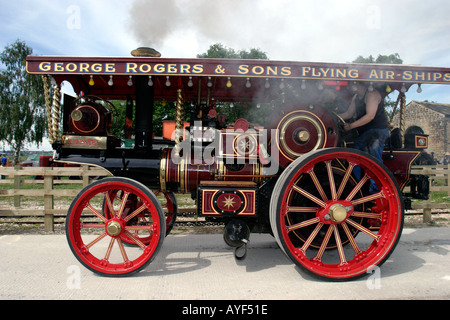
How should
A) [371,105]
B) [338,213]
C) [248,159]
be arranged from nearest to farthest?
[338,213] < [248,159] < [371,105]

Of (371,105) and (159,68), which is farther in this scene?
(371,105)

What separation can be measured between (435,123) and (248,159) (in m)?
27.3

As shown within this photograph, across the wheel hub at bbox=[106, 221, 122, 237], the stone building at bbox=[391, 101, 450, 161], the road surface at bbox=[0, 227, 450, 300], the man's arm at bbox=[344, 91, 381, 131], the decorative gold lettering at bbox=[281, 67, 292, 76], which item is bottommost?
the road surface at bbox=[0, 227, 450, 300]

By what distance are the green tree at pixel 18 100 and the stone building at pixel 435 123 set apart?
24.8 m

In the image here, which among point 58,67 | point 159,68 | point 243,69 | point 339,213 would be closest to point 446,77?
point 339,213

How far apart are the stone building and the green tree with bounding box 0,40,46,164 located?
24.8 m

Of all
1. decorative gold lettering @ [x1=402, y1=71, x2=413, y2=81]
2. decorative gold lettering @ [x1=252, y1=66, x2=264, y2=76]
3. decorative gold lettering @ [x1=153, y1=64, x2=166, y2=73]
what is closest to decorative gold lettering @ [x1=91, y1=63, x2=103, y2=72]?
decorative gold lettering @ [x1=153, y1=64, x2=166, y2=73]

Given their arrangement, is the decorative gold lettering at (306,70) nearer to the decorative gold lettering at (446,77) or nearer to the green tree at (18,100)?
the decorative gold lettering at (446,77)

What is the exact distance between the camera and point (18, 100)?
22.5 metres

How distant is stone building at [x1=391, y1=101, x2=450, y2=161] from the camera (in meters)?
24.9

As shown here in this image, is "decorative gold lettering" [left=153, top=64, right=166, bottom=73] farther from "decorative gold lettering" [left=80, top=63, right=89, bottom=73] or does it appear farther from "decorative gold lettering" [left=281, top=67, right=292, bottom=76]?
"decorative gold lettering" [left=281, top=67, right=292, bottom=76]

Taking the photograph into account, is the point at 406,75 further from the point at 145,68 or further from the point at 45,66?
the point at 45,66
